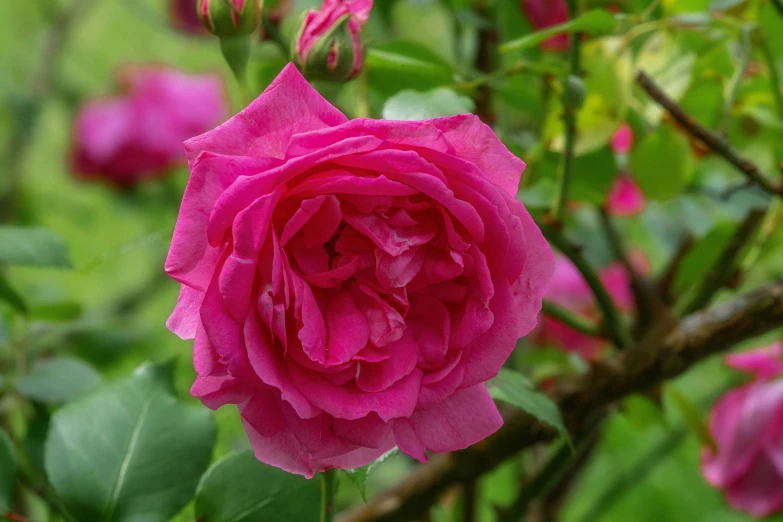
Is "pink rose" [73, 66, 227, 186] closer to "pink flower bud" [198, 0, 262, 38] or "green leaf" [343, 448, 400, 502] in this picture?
"pink flower bud" [198, 0, 262, 38]

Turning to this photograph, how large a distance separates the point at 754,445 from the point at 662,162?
9.3 inches

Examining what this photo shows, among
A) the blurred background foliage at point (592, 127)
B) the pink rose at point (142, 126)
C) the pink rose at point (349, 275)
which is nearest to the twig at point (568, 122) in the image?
the blurred background foliage at point (592, 127)

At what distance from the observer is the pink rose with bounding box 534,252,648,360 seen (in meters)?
0.84

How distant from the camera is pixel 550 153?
0.47 m

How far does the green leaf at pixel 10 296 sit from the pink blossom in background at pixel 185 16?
2.89 ft

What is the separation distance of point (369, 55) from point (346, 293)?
0.15 m

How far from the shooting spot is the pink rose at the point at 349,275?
25 centimetres

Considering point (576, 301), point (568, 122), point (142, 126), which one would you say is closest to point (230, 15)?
point (568, 122)

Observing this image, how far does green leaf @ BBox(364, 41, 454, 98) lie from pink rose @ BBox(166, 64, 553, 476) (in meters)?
0.11

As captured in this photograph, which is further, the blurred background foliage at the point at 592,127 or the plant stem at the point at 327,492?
the blurred background foliage at the point at 592,127

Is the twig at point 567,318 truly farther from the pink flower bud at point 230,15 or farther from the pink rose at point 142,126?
the pink rose at point 142,126

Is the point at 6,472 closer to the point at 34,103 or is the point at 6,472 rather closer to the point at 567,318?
the point at 567,318

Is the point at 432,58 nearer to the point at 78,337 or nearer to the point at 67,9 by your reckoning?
the point at 78,337

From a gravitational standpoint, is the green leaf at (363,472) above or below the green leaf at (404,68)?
below
